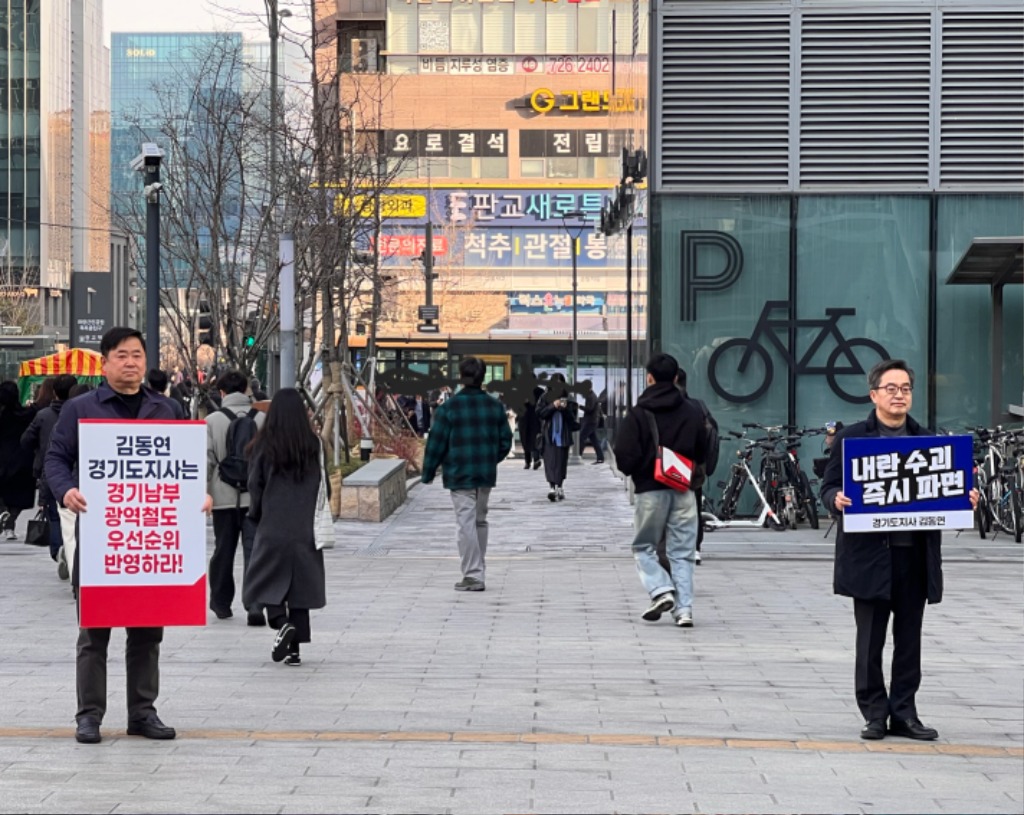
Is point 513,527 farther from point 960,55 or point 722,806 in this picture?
point 722,806

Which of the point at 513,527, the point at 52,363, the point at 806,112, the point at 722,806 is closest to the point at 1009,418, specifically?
the point at 806,112

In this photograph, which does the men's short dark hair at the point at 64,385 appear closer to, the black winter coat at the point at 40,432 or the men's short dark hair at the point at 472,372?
the black winter coat at the point at 40,432

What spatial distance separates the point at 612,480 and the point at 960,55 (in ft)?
40.7

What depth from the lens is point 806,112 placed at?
70.9 feet

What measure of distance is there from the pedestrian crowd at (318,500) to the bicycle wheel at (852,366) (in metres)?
7.32

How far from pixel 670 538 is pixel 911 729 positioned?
4548 mm

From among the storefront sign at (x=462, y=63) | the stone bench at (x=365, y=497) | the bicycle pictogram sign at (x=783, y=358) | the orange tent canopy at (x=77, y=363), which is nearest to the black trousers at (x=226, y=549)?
the stone bench at (x=365, y=497)

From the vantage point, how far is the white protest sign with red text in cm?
817

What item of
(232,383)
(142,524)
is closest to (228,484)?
(232,383)

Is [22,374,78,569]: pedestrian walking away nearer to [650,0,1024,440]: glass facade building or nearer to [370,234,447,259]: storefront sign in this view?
[650,0,1024,440]: glass facade building

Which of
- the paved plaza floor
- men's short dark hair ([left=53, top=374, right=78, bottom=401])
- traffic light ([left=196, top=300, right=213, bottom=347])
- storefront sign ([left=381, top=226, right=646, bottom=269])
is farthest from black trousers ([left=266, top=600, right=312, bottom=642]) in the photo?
storefront sign ([left=381, top=226, right=646, bottom=269])

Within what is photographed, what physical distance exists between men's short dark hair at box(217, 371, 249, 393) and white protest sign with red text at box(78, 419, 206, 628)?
15.9 feet

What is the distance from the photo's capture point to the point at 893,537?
817 cm

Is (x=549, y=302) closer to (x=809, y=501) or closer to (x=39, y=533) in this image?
(x=809, y=501)
